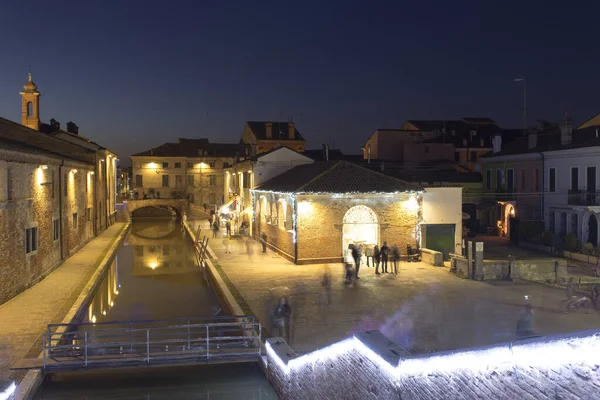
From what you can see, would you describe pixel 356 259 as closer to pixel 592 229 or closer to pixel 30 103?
pixel 592 229

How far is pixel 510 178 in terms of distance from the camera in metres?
36.9

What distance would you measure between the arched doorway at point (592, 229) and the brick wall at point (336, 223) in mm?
8938

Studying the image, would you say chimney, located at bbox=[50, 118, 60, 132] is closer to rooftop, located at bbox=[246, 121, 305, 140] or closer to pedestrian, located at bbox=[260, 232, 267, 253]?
pedestrian, located at bbox=[260, 232, 267, 253]

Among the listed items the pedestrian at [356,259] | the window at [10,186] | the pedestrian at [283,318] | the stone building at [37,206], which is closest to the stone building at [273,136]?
the stone building at [37,206]

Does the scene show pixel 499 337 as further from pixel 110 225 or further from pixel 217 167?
pixel 217 167

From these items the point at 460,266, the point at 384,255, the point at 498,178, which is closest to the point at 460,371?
the point at 460,266

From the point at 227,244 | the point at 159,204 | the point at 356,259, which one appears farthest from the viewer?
the point at 159,204

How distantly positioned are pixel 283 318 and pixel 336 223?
12.0 meters

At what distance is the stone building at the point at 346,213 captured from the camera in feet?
85.0

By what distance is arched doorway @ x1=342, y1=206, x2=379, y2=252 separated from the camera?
26.7m

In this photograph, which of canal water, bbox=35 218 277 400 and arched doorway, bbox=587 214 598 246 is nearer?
canal water, bbox=35 218 277 400

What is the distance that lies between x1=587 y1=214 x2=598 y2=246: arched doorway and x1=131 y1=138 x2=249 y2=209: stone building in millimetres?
53267

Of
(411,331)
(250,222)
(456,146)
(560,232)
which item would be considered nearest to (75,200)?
(250,222)

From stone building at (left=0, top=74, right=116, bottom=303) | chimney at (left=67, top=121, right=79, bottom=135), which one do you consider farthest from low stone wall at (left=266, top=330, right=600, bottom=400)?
chimney at (left=67, top=121, right=79, bottom=135)
